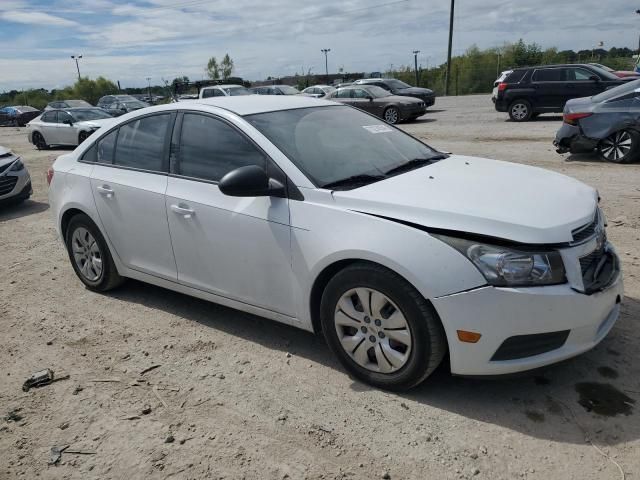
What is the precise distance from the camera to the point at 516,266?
9.03 ft

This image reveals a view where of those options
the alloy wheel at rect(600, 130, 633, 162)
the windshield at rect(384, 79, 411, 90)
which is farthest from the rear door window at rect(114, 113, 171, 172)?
the windshield at rect(384, 79, 411, 90)

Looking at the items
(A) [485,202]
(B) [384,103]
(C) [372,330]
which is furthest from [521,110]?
(C) [372,330]

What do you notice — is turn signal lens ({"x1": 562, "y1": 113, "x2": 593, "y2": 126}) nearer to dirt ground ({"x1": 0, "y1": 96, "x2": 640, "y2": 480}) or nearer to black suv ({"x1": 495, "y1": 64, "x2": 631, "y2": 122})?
dirt ground ({"x1": 0, "y1": 96, "x2": 640, "y2": 480})

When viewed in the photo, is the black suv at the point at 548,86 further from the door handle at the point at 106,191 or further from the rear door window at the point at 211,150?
the door handle at the point at 106,191

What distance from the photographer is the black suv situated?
636 inches

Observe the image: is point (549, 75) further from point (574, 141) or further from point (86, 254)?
point (86, 254)

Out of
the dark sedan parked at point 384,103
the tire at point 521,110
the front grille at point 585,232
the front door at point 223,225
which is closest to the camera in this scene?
the front grille at point 585,232

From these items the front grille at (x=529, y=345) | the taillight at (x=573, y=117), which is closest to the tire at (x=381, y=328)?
the front grille at (x=529, y=345)

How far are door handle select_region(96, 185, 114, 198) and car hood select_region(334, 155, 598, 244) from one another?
217cm

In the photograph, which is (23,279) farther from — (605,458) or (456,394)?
(605,458)

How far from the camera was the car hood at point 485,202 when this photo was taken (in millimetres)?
2820

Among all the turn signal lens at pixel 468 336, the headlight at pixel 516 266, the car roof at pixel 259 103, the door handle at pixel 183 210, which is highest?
the car roof at pixel 259 103

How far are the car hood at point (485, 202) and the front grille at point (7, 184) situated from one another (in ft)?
26.8

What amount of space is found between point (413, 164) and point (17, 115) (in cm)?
4282
